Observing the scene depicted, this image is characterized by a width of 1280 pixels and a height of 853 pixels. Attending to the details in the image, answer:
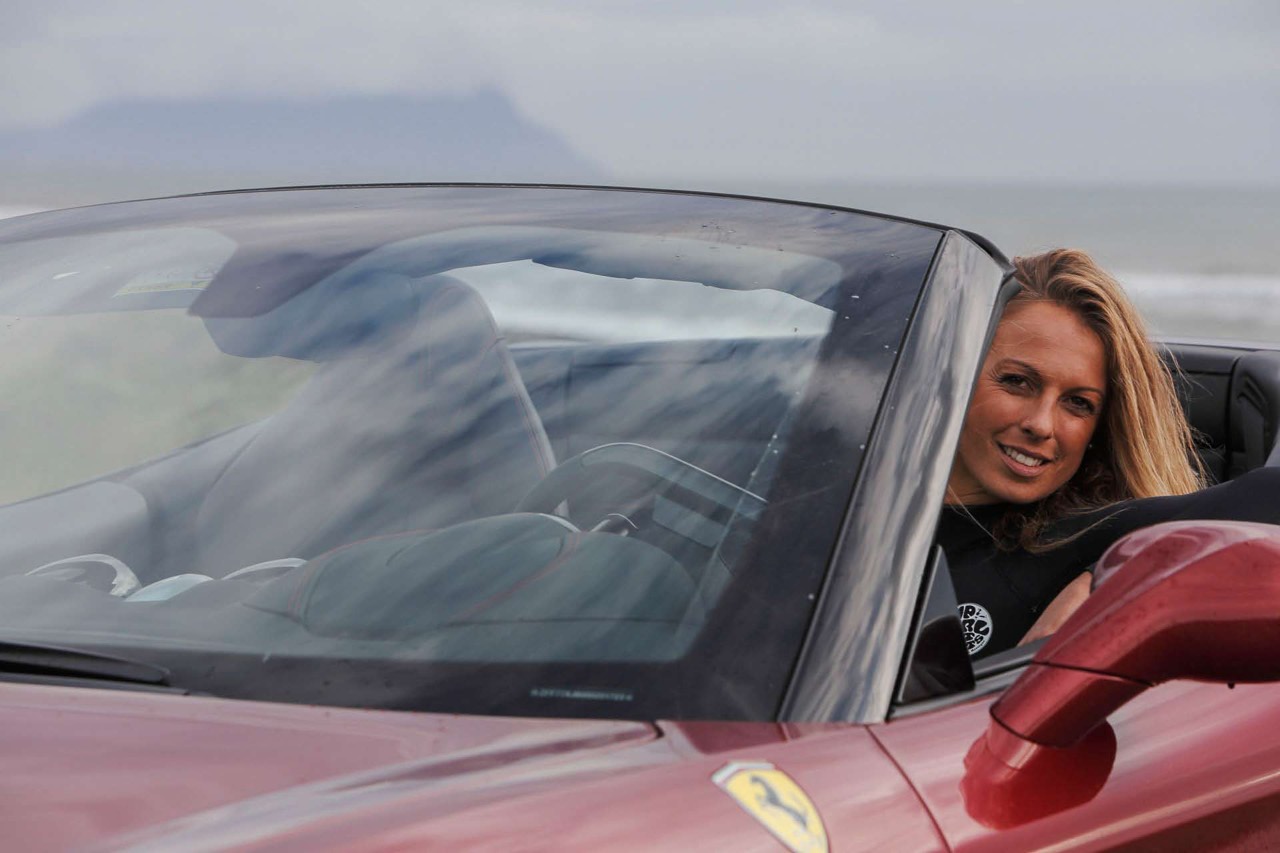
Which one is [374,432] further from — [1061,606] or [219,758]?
[1061,606]

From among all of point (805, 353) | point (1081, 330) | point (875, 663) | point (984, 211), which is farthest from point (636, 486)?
point (984, 211)

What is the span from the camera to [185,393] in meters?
1.74

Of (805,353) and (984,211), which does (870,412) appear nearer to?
(805,353)

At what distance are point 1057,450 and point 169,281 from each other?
136 centimetres

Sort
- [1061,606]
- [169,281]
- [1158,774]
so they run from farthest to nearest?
[1061,606]
[169,281]
[1158,774]

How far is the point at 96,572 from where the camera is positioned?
59.2 inches

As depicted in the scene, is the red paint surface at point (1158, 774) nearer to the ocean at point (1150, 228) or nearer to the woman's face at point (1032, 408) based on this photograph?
the woman's face at point (1032, 408)

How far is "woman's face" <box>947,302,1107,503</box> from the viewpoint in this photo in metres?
2.35

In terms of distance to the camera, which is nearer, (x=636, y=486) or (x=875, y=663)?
(x=875, y=663)

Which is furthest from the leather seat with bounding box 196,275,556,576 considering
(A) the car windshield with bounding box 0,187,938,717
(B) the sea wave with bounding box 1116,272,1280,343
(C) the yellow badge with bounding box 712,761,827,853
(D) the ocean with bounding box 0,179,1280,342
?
(B) the sea wave with bounding box 1116,272,1280,343

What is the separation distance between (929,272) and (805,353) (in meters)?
0.20

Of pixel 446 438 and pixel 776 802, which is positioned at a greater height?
pixel 446 438

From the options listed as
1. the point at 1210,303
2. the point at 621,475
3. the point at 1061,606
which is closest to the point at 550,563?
the point at 621,475

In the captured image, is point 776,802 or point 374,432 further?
point 374,432
